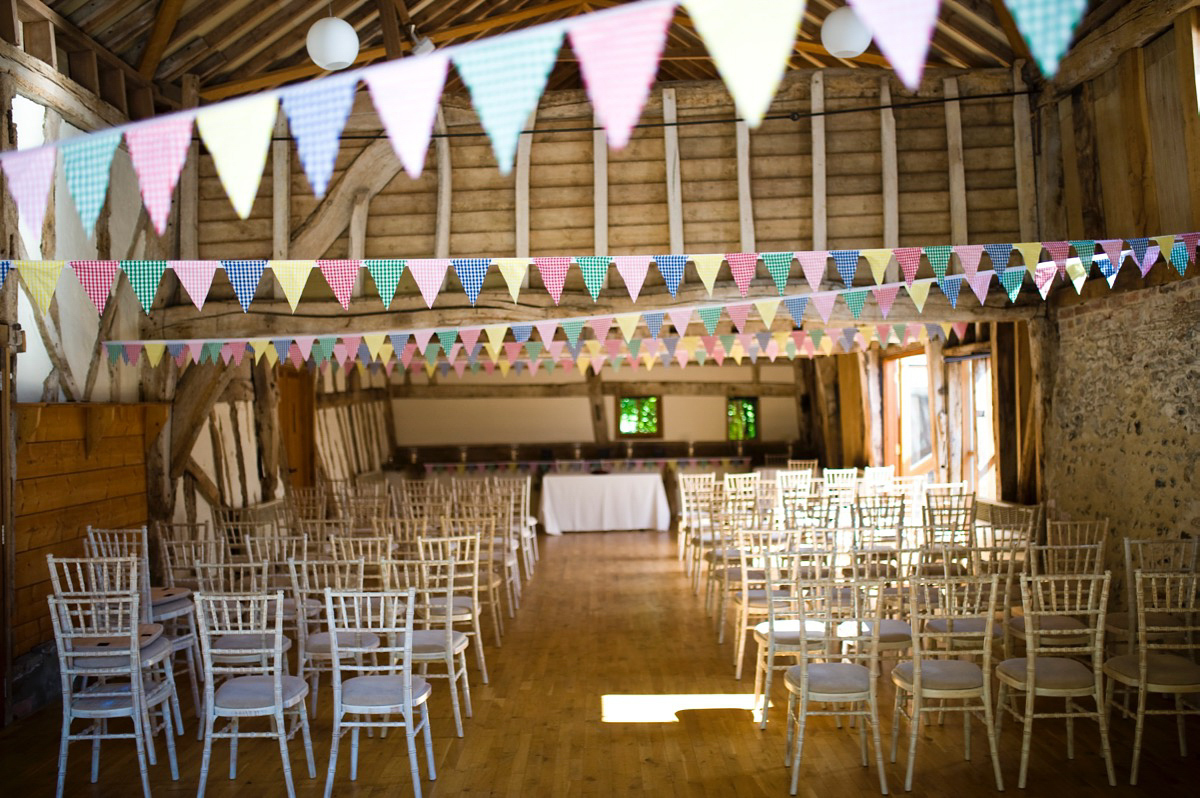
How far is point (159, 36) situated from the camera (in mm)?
6809

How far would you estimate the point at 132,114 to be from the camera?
7.25 m

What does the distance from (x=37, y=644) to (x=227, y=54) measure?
4740mm

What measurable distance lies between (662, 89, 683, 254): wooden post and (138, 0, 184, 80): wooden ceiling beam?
3.62m

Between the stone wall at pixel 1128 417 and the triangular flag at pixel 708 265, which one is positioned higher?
the triangular flag at pixel 708 265

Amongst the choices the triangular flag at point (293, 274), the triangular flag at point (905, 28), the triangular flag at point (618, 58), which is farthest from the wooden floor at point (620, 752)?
the triangular flag at point (905, 28)

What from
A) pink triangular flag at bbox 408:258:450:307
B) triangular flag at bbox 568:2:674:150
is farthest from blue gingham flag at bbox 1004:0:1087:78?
pink triangular flag at bbox 408:258:450:307

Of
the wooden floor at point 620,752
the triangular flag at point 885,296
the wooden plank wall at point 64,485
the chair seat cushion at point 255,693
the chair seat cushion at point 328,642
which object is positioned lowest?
the wooden floor at point 620,752

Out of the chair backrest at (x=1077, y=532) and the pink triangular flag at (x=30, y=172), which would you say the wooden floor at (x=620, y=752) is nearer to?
the chair backrest at (x=1077, y=532)

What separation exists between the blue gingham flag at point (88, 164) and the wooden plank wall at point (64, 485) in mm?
2338

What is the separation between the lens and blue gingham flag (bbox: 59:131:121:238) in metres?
3.44

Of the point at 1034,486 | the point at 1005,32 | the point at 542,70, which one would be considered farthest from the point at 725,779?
the point at 1005,32

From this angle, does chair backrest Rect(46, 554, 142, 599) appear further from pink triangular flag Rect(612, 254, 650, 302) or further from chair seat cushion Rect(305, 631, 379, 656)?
pink triangular flag Rect(612, 254, 650, 302)

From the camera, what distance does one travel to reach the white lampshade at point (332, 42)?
528 cm

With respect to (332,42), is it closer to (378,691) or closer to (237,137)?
(237,137)
